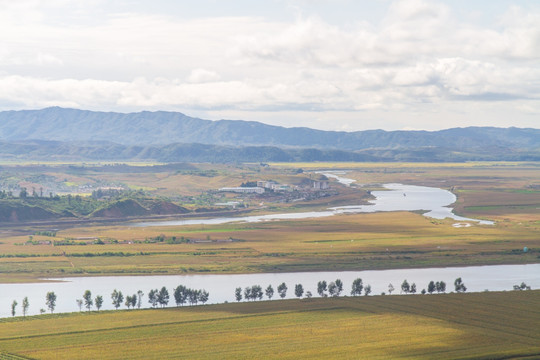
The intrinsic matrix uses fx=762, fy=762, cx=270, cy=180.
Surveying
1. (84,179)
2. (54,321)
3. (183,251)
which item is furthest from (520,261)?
(84,179)

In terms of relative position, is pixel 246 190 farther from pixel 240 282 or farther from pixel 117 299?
pixel 117 299

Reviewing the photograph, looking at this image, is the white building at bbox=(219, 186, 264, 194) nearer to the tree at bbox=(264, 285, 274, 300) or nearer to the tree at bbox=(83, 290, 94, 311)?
the tree at bbox=(264, 285, 274, 300)

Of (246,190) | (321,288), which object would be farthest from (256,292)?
(246,190)

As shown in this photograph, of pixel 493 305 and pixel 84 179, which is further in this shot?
pixel 84 179

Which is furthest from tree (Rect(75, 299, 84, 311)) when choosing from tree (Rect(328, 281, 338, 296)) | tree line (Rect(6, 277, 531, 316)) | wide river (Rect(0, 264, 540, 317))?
tree (Rect(328, 281, 338, 296))

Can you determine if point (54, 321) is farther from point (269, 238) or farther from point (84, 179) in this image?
point (84, 179)

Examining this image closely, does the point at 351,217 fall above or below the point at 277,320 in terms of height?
above

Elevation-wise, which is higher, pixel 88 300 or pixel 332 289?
pixel 332 289
